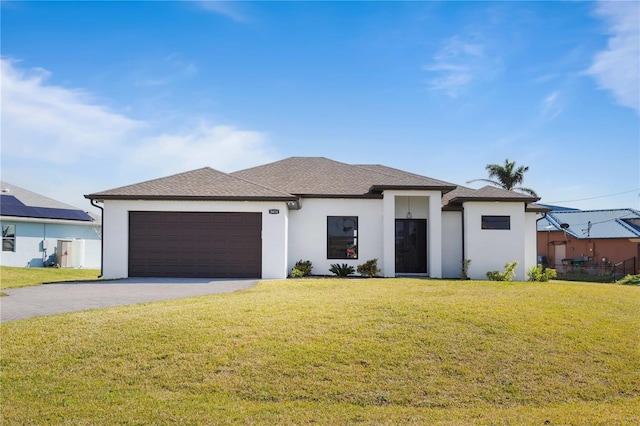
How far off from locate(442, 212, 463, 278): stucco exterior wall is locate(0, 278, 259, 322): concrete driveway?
8640 millimetres

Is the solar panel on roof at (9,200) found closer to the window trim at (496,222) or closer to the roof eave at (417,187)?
the roof eave at (417,187)

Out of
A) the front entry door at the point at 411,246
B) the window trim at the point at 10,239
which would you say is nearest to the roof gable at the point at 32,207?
the window trim at the point at 10,239

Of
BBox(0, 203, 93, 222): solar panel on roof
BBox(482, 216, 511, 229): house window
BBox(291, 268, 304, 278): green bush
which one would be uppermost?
BBox(0, 203, 93, 222): solar panel on roof

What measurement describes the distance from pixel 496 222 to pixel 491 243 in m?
0.88

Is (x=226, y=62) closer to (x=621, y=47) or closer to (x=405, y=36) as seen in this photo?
(x=405, y=36)

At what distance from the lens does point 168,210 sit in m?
18.1

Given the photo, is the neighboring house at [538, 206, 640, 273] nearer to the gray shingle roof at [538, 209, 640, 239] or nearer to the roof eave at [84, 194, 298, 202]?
the gray shingle roof at [538, 209, 640, 239]

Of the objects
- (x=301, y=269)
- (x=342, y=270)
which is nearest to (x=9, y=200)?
(x=301, y=269)

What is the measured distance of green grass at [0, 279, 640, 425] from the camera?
19.8 ft

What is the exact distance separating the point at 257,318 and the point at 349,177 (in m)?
13.5

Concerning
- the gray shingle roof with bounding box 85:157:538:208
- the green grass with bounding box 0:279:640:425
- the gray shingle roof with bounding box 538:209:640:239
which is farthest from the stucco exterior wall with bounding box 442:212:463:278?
the gray shingle roof with bounding box 538:209:640:239

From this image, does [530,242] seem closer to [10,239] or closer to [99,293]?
[99,293]

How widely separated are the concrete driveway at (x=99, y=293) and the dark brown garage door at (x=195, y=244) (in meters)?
0.97

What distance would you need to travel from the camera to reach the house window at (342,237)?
64.3 feet
